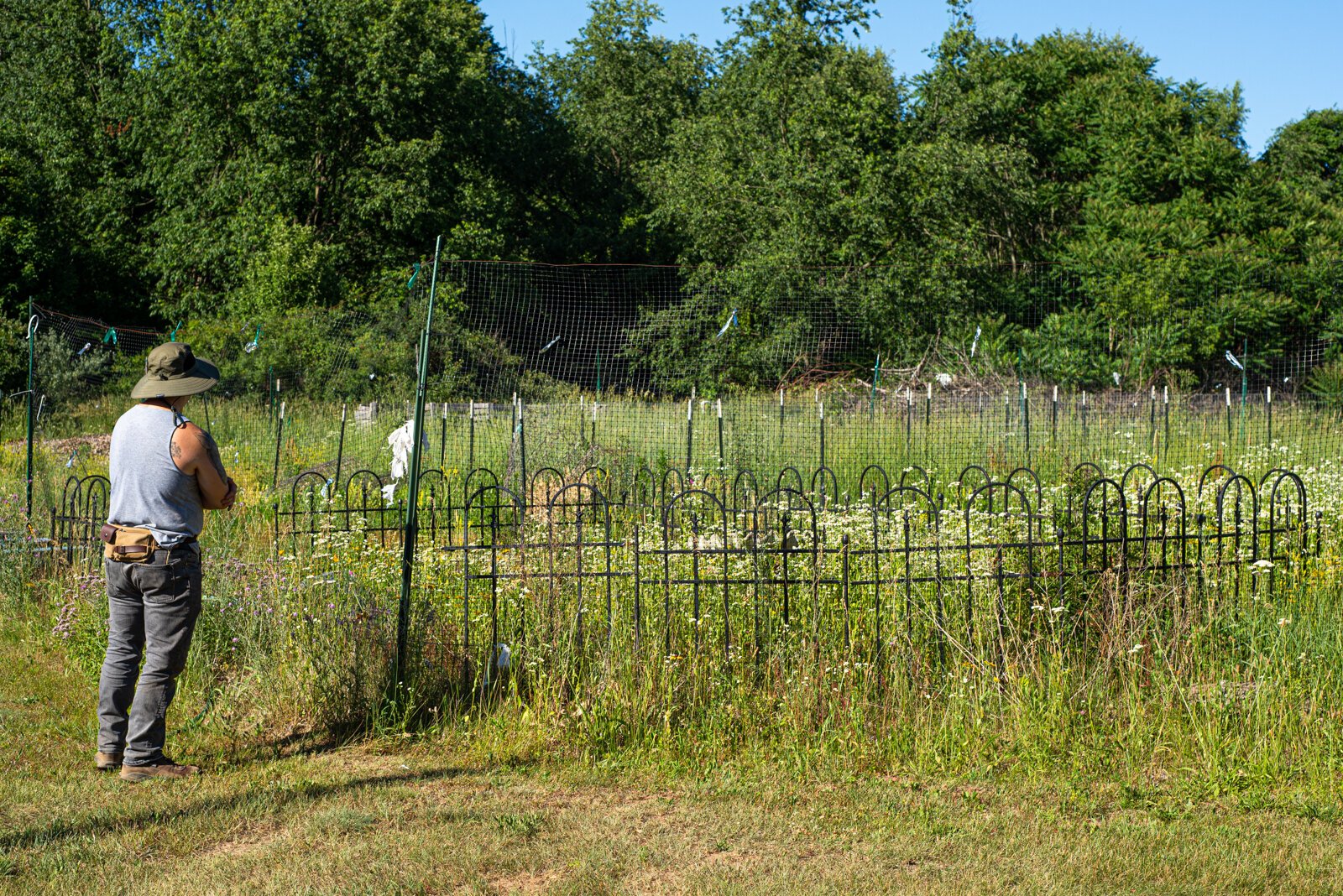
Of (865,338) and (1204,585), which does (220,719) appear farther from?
(865,338)

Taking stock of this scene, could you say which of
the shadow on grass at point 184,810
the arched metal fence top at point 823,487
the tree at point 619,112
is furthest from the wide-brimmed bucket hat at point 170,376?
the tree at point 619,112

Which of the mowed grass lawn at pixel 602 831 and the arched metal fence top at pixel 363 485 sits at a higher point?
the arched metal fence top at pixel 363 485

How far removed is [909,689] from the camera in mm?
4492

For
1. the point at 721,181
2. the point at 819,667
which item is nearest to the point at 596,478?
the point at 819,667

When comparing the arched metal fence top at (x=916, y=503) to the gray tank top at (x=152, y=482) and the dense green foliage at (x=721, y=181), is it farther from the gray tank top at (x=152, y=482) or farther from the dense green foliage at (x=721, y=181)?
the dense green foliage at (x=721, y=181)

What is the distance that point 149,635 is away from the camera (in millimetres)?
4125

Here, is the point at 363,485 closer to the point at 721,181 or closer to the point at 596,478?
the point at 596,478

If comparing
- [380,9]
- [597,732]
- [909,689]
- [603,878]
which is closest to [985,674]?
[909,689]

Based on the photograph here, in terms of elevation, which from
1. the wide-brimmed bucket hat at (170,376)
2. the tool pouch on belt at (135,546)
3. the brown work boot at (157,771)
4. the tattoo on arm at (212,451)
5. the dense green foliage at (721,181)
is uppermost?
the dense green foliage at (721,181)

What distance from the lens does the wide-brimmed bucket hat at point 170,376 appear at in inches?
163

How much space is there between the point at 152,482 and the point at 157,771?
3.39 ft

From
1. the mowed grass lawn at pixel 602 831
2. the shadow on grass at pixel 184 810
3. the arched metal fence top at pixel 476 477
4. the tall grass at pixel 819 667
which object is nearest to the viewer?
the mowed grass lawn at pixel 602 831

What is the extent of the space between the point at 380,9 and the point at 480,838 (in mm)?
24535

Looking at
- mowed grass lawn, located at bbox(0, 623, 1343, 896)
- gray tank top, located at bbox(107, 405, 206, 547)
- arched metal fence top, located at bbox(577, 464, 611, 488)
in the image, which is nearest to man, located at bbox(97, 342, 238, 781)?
gray tank top, located at bbox(107, 405, 206, 547)
